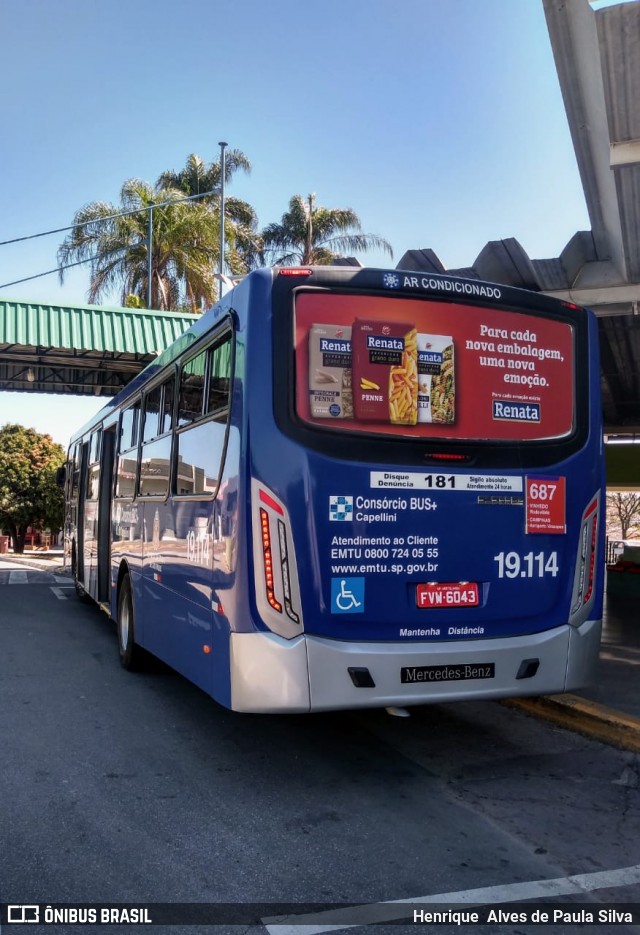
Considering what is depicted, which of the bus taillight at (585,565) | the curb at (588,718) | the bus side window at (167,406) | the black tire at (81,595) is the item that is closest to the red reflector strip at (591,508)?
the bus taillight at (585,565)

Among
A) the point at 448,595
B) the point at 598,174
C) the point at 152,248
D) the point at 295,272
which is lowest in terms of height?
the point at 448,595

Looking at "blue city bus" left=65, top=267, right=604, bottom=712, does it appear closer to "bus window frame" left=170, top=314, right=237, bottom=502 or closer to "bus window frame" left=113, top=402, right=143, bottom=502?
"bus window frame" left=170, top=314, right=237, bottom=502

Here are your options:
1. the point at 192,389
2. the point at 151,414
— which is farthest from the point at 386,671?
the point at 151,414

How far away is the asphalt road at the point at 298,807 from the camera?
3.91 meters

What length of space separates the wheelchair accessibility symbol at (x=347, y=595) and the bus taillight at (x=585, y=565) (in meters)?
1.56

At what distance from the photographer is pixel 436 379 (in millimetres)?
5473

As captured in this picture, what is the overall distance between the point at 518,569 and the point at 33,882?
3320mm

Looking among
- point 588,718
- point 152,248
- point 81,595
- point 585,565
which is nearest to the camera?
point 585,565

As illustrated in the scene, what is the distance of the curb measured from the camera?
6.30 metres

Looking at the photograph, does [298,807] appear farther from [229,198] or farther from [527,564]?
[229,198]

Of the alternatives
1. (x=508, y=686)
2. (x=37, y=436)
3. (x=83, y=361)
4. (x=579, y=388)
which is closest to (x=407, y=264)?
(x=579, y=388)

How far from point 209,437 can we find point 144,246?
29.4m

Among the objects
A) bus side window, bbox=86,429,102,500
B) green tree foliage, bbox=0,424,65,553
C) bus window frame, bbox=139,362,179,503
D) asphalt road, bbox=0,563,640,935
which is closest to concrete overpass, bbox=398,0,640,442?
bus window frame, bbox=139,362,179,503

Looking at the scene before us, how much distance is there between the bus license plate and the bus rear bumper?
0.80ft
